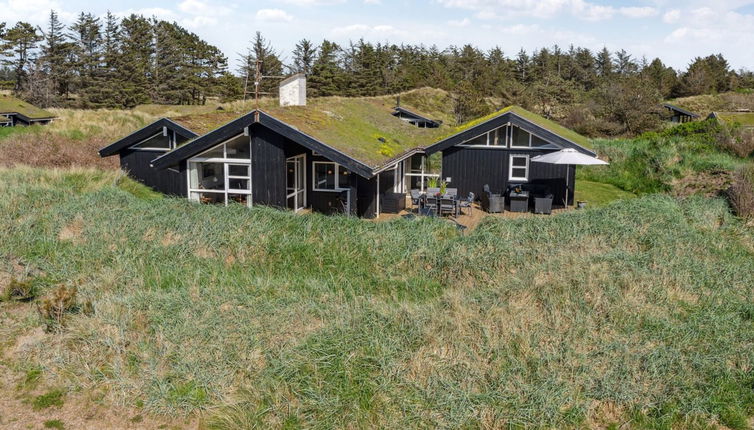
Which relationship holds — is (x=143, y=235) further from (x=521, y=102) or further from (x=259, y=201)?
(x=521, y=102)

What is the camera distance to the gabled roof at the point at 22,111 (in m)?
40.3

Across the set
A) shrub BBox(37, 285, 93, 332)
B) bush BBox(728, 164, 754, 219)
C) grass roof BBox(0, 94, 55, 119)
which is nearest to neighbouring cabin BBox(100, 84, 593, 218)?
bush BBox(728, 164, 754, 219)

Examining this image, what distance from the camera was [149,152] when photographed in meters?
22.0

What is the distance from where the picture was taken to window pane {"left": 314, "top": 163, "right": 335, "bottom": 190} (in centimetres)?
1872

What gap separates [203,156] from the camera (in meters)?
17.7

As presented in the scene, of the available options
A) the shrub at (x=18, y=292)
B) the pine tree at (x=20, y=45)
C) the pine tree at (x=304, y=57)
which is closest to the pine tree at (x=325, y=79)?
the pine tree at (x=304, y=57)

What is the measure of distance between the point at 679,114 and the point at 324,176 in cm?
5105

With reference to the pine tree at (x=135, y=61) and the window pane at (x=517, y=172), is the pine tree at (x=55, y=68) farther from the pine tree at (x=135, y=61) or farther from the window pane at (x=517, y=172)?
the window pane at (x=517, y=172)

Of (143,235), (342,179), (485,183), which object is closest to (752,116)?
(485,183)

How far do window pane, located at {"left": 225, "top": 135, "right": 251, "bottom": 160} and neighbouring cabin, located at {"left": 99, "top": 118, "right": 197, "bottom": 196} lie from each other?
4.75m

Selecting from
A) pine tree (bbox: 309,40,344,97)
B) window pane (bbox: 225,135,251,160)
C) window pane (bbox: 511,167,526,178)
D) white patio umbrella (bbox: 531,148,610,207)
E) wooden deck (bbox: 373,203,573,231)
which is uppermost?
pine tree (bbox: 309,40,344,97)

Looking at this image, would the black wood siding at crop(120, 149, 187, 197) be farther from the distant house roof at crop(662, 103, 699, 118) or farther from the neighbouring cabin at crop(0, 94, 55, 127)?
the distant house roof at crop(662, 103, 699, 118)

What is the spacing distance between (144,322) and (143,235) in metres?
4.57

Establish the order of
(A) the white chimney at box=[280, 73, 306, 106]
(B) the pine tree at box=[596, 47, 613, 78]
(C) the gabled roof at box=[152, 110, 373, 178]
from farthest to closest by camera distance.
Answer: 1. (B) the pine tree at box=[596, 47, 613, 78]
2. (A) the white chimney at box=[280, 73, 306, 106]
3. (C) the gabled roof at box=[152, 110, 373, 178]
